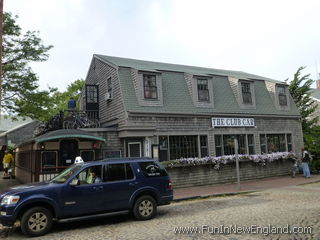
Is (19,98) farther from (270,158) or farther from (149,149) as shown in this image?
(270,158)

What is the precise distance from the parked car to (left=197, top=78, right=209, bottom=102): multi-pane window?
29.1 feet

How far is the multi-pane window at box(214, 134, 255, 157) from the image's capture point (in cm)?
1664

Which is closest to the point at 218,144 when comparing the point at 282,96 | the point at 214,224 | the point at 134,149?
the point at 134,149

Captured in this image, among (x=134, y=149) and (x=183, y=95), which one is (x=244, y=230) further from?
(x=183, y=95)

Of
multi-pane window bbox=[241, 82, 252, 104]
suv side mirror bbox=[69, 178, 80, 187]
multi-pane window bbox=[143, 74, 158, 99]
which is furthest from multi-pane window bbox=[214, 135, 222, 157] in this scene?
suv side mirror bbox=[69, 178, 80, 187]

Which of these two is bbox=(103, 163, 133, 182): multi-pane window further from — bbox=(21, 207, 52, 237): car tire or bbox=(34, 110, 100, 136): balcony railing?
bbox=(34, 110, 100, 136): balcony railing

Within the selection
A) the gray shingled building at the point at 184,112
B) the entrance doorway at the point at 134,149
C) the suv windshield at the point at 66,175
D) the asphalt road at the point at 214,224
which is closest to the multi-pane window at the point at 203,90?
the gray shingled building at the point at 184,112

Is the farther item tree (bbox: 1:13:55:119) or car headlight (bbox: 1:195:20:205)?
tree (bbox: 1:13:55:119)

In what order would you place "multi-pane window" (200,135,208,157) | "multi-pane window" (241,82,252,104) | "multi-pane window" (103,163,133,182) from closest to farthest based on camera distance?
"multi-pane window" (103,163,133,182) < "multi-pane window" (200,135,208,157) < "multi-pane window" (241,82,252,104)

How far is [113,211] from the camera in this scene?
7.59 metres

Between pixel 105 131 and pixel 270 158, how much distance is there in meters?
10.7

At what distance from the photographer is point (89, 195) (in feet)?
23.8

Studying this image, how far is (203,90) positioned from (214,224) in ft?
35.2

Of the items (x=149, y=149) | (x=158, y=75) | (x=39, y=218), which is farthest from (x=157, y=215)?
(x=158, y=75)
